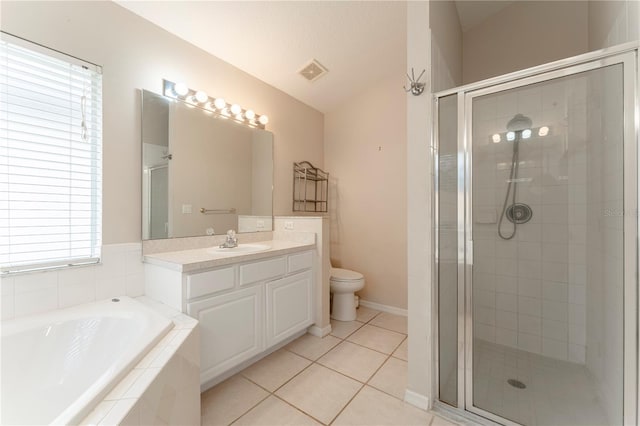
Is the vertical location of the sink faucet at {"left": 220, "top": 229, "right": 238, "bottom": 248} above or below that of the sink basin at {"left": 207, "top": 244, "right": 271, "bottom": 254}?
above

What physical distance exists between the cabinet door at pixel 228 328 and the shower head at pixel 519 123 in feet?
6.35

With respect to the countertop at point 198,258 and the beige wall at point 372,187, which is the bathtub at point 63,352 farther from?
the beige wall at point 372,187

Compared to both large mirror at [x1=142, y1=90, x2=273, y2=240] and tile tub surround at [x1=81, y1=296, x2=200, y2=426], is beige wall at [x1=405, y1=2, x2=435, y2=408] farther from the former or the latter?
large mirror at [x1=142, y1=90, x2=273, y2=240]

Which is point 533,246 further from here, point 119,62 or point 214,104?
point 119,62

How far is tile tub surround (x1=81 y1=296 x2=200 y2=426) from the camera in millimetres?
724

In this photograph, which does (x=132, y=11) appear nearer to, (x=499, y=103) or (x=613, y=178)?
(x=499, y=103)

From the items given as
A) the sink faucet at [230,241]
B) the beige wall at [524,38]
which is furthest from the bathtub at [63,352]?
the beige wall at [524,38]

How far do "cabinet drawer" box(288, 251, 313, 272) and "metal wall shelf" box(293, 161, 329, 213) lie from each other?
2.75 feet

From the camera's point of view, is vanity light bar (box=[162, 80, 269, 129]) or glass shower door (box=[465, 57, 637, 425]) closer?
glass shower door (box=[465, 57, 637, 425])

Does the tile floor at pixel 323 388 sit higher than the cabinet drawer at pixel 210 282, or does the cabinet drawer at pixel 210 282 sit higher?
the cabinet drawer at pixel 210 282

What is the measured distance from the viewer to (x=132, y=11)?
1660 millimetres

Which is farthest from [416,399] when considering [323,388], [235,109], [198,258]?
[235,109]

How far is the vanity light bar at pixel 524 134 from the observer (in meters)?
1.47

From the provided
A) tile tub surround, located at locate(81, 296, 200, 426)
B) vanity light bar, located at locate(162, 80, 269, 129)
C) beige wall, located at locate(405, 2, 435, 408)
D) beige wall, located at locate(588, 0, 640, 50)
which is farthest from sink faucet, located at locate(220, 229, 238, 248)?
beige wall, located at locate(588, 0, 640, 50)
